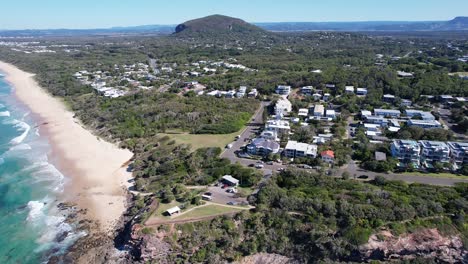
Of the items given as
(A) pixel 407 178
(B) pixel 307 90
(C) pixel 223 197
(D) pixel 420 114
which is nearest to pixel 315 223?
(C) pixel 223 197

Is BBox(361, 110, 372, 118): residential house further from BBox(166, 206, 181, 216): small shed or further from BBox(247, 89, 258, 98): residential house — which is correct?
BBox(166, 206, 181, 216): small shed

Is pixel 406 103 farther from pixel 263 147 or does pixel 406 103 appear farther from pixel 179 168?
pixel 179 168

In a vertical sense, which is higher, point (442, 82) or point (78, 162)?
point (442, 82)

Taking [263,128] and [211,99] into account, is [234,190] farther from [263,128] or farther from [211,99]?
[211,99]

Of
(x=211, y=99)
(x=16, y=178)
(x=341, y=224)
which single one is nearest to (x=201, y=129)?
(x=211, y=99)

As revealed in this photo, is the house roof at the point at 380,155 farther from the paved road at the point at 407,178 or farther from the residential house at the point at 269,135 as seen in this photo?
the residential house at the point at 269,135

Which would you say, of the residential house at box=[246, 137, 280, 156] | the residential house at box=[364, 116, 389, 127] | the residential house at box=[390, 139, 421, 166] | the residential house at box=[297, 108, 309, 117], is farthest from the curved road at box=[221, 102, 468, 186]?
the residential house at box=[364, 116, 389, 127]
